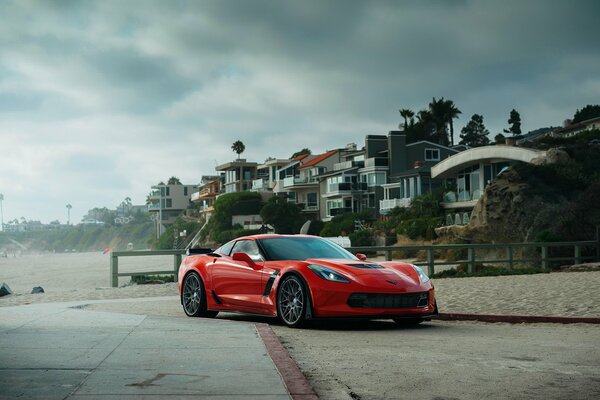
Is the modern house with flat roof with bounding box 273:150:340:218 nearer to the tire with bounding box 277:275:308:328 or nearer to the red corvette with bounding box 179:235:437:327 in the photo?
the red corvette with bounding box 179:235:437:327

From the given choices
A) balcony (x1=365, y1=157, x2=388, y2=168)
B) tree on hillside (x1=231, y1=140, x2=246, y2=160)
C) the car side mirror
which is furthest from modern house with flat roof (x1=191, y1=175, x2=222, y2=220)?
the car side mirror

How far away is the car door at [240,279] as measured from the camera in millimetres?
12820

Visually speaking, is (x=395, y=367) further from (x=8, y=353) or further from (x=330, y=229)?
(x=330, y=229)

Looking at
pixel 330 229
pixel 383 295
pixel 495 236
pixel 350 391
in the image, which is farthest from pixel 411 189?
pixel 350 391

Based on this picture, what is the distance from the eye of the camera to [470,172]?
68188mm

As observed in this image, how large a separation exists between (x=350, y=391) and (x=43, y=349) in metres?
3.47

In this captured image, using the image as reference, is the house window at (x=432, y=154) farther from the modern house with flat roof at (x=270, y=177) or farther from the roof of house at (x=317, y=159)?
the modern house with flat roof at (x=270, y=177)

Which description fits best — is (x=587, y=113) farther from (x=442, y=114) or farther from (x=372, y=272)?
(x=372, y=272)

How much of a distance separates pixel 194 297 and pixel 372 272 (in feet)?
12.2

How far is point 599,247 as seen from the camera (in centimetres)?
3195

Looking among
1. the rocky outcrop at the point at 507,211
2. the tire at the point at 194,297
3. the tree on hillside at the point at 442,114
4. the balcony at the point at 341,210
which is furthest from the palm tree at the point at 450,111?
the tire at the point at 194,297

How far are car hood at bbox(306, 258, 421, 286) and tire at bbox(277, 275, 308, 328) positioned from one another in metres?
0.40

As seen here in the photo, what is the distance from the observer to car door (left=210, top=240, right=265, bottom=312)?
12.8m

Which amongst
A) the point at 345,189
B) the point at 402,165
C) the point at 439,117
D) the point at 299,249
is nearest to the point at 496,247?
the point at 299,249
